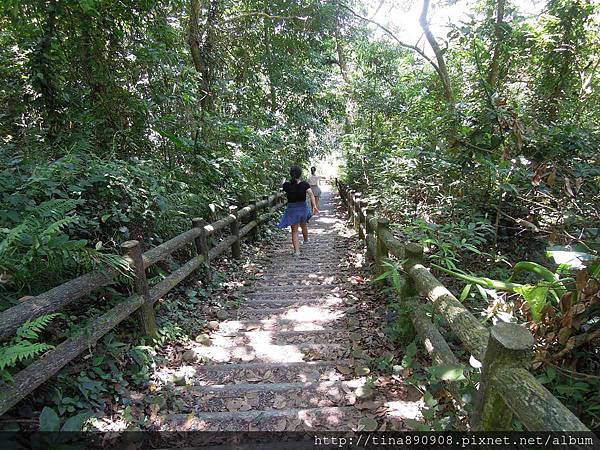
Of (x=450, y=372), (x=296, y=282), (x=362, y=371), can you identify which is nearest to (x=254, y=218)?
(x=296, y=282)

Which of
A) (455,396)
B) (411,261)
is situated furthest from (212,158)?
(455,396)

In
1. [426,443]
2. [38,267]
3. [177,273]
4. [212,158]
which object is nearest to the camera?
[426,443]

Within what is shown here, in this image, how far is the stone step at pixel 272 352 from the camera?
10.9 ft

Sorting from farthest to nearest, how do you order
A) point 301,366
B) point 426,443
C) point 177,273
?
point 177,273 < point 301,366 < point 426,443

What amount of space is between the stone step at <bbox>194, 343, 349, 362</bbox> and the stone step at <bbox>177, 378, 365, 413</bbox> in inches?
16.9

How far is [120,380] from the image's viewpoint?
2713mm

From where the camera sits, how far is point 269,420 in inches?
96.7

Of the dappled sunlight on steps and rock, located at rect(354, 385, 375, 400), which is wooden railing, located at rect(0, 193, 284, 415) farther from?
rock, located at rect(354, 385, 375, 400)

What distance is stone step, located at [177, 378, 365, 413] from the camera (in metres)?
2.64

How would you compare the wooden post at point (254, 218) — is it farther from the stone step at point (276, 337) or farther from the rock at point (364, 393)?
the rock at point (364, 393)

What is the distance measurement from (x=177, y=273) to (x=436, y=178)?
14.2ft

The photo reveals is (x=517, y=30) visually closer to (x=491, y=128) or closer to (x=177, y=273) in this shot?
(x=491, y=128)

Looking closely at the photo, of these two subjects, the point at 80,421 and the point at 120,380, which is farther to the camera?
the point at 120,380

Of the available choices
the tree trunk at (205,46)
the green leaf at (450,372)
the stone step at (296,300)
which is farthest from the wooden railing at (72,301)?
the tree trunk at (205,46)
